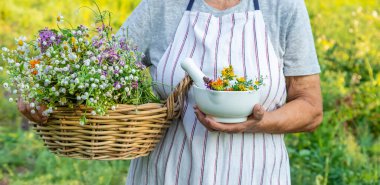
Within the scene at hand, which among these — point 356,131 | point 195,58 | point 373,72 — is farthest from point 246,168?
point 373,72

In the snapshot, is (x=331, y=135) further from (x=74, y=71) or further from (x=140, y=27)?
(x=74, y=71)

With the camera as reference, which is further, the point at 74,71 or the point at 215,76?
the point at 215,76

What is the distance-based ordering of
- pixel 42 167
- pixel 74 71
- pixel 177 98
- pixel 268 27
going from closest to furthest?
pixel 74 71, pixel 177 98, pixel 268 27, pixel 42 167

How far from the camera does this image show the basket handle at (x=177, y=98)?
2230 mm

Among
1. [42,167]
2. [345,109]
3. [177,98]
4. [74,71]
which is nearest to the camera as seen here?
[74,71]

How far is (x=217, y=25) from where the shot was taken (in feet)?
7.87

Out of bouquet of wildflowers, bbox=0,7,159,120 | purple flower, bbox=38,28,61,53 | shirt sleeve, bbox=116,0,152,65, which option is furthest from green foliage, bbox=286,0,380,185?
purple flower, bbox=38,28,61,53

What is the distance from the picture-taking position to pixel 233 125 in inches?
85.4

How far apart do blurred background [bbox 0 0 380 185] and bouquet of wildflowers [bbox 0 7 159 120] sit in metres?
1.87

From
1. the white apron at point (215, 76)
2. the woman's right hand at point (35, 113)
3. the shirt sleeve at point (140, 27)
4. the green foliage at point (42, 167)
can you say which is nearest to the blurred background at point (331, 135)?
the green foliage at point (42, 167)

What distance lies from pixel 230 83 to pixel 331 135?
110 inches

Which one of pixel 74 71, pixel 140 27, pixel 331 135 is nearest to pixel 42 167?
pixel 331 135

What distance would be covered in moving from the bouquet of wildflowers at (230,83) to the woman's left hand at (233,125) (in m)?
0.06

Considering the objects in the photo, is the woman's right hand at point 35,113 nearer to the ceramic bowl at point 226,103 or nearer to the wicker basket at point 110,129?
the wicker basket at point 110,129
